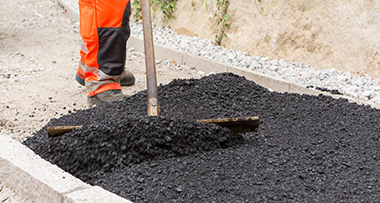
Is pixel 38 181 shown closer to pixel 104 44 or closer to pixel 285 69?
pixel 104 44

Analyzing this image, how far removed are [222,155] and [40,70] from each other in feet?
9.83

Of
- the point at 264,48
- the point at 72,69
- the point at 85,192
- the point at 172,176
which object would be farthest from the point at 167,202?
the point at 264,48

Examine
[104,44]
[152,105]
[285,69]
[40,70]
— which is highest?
[104,44]

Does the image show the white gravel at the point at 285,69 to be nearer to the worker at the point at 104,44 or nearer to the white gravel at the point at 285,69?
the white gravel at the point at 285,69

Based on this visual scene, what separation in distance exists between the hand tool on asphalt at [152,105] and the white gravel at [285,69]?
153 centimetres

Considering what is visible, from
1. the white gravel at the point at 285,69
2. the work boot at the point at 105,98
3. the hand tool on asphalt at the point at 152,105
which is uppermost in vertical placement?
the hand tool on asphalt at the point at 152,105

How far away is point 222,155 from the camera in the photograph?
7.95 ft

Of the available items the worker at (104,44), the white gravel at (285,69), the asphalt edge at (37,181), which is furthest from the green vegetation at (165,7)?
the asphalt edge at (37,181)

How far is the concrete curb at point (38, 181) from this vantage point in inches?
73.7

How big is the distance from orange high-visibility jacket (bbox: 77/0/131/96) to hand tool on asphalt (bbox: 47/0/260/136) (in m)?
0.48

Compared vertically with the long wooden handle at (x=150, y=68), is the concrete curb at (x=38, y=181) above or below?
below

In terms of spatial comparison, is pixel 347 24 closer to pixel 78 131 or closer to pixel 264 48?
pixel 264 48

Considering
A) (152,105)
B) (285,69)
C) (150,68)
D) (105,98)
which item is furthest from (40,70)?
(285,69)

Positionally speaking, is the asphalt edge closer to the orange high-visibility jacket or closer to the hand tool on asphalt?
the hand tool on asphalt
